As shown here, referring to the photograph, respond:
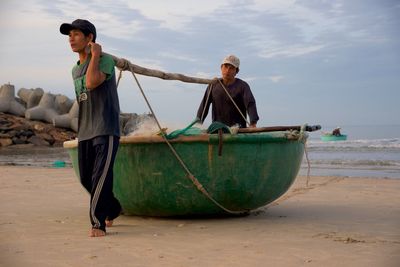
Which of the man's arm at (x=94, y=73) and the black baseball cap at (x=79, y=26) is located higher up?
the black baseball cap at (x=79, y=26)

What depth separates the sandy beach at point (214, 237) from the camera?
3.12 m

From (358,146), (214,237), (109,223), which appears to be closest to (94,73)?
(109,223)

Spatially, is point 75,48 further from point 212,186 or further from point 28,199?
point 28,199

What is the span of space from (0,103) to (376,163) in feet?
50.0

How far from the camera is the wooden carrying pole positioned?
438 centimetres

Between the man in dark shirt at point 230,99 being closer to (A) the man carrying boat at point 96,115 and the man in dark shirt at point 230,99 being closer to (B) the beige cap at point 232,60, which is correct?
(B) the beige cap at point 232,60

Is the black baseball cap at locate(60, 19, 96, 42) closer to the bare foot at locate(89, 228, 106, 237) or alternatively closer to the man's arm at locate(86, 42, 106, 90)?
the man's arm at locate(86, 42, 106, 90)

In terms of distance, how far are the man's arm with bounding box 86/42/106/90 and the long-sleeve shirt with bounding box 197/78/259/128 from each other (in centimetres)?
181

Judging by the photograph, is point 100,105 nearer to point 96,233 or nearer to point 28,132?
point 96,233

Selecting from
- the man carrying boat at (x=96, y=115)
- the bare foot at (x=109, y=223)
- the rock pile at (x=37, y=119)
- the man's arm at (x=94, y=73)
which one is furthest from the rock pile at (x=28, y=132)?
the man's arm at (x=94, y=73)

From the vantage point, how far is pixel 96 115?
155 inches

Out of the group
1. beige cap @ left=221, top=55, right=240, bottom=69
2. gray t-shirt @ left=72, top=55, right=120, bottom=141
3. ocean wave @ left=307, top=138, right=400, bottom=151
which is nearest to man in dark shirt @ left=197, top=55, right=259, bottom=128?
beige cap @ left=221, top=55, right=240, bottom=69

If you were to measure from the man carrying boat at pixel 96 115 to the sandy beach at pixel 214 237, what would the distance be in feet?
0.88

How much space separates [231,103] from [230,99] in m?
0.06
